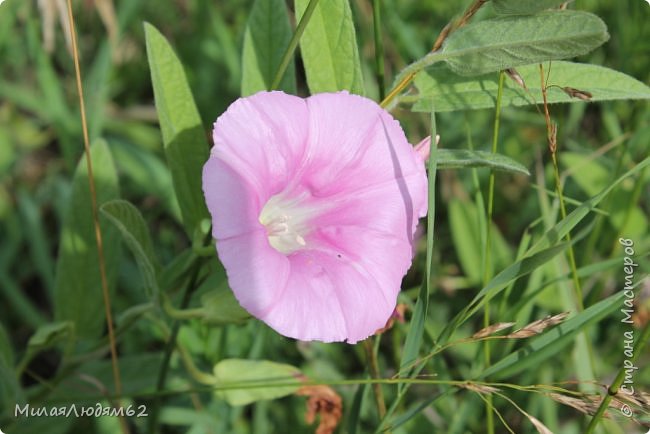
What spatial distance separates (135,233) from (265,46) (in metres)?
0.46

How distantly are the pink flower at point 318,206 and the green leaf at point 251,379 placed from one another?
307 mm

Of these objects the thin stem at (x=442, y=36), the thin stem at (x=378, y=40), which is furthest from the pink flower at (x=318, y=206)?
the thin stem at (x=378, y=40)

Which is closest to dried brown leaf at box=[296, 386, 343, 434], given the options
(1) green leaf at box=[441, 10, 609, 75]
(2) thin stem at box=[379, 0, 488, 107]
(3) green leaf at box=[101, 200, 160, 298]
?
(3) green leaf at box=[101, 200, 160, 298]

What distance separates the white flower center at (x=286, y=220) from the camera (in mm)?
1584

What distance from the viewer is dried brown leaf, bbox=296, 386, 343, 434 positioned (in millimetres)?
1732

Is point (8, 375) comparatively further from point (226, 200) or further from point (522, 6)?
point (522, 6)

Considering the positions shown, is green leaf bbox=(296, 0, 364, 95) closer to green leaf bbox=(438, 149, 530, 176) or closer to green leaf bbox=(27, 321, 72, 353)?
green leaf bbox=(438, 149, 530, 176)

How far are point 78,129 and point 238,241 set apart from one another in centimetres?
149

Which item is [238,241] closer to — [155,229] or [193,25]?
[155,229]

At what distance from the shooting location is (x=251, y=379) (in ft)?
5.65

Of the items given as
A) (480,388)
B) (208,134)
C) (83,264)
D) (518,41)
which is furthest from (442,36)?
(208,134)

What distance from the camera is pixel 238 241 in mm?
1291

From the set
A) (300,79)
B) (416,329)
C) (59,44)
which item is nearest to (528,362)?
(416,329)

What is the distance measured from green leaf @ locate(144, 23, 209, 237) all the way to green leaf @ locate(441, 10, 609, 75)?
498 mm
